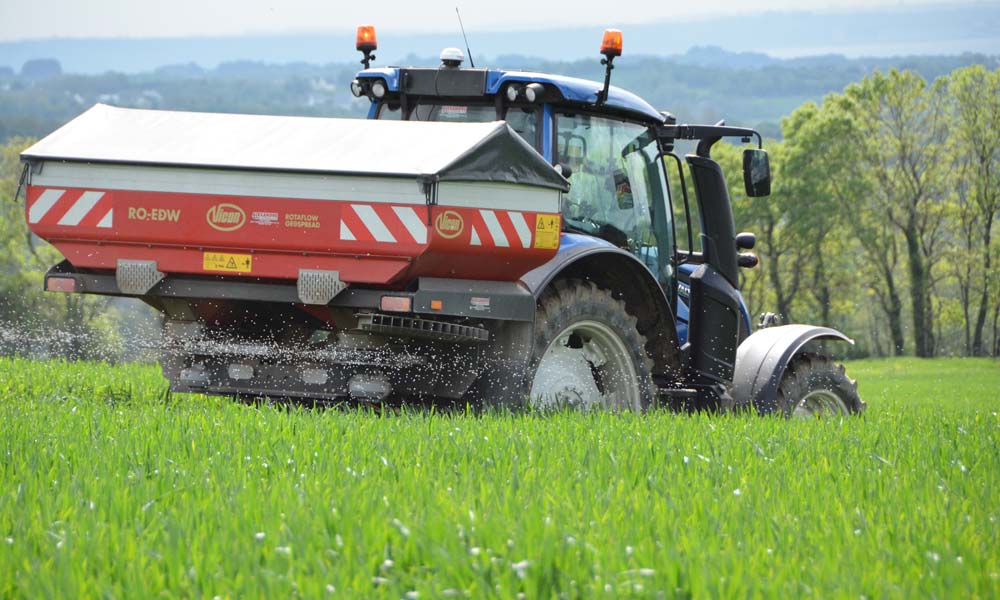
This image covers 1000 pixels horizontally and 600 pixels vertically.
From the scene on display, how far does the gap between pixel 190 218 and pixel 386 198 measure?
121 centimetres

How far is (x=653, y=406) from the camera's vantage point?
8.86 meters

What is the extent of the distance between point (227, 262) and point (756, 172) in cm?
369

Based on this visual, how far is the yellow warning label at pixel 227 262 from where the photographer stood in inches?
296

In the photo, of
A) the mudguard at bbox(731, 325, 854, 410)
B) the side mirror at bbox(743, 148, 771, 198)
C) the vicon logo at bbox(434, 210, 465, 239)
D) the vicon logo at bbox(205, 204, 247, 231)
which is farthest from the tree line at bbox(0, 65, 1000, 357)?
the vicon logo at bbox(434, 210, 465, 239)

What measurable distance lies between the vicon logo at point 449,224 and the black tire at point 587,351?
3.20 feet

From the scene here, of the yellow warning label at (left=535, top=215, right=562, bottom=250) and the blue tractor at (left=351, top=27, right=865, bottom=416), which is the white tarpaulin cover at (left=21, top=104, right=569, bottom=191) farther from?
the blue tractor at (left=351, top=27, right=865, bottom=416)

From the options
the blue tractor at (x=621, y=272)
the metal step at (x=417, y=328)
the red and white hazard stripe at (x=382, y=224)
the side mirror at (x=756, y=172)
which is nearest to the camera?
the red and white hazard stripe at (x=382, y=224)

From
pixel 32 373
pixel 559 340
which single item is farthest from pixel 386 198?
pixel 32 373

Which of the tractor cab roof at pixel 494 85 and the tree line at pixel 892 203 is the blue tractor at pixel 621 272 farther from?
the tree line at pixel 892 203

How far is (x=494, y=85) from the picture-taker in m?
8.67

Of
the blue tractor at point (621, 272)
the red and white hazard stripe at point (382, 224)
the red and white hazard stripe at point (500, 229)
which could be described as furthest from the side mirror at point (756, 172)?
the red and white hazard stripe at point (382, 224)

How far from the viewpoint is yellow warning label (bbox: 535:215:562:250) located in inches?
299

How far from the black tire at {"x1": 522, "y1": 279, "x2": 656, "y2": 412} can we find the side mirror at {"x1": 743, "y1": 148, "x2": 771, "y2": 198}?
1.24m

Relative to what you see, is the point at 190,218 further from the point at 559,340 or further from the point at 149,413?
the point at 559,340
